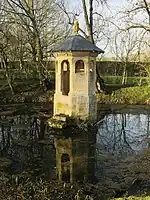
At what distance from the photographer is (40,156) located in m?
11.8

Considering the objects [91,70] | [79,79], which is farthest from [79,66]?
[79,79]

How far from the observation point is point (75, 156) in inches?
468

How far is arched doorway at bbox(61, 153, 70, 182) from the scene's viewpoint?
9812 millimetres

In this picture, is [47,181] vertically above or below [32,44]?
below

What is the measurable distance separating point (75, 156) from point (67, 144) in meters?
1.51

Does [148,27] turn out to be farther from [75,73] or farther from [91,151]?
[91,151]

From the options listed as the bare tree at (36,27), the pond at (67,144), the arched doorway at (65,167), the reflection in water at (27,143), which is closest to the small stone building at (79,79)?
the pond at (67,144)

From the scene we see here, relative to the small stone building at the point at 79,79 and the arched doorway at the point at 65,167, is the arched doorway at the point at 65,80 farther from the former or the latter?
the arched doorway at the point at 65,167

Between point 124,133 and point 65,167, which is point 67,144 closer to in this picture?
point 65,167

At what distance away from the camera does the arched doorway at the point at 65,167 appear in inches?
386

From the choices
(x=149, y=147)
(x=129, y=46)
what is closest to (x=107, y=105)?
(x=149, y=147)

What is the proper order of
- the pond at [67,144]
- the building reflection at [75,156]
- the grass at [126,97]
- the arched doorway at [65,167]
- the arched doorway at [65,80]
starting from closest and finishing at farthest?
the arched doorway at [65,167]
the building reflection at [75,156]
the pond at [67,144]
the arched doorway at [65,80]
the grass at [126,97]

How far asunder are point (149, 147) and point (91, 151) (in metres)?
2.31

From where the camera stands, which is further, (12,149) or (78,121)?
(78,121)
